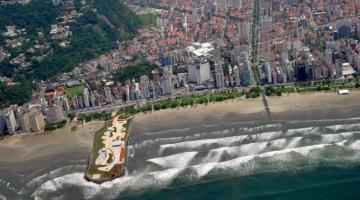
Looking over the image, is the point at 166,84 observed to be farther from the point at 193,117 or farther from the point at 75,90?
the point at 75,90

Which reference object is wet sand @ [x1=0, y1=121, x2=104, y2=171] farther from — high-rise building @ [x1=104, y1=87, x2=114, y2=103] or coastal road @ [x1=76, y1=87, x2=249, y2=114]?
high-rise building @ [x1=104, y1=87, x2=114, y2=103]

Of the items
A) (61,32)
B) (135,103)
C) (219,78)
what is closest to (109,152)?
(135,103)

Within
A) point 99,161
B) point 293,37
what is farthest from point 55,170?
point 293,37

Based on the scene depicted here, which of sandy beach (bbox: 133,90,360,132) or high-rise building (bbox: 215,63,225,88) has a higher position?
high-rise building (bbox: 215,63,225,88)

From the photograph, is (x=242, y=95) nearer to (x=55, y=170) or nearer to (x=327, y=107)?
(x=327, y=107)

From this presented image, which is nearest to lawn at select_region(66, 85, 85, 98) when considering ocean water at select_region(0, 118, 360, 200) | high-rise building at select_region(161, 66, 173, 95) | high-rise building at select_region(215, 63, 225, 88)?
high-rise building at select_region(161, 66, 173, 95)

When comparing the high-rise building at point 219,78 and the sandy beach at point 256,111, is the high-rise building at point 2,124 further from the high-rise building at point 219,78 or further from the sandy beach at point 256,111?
the high-rise building at point 219,78
